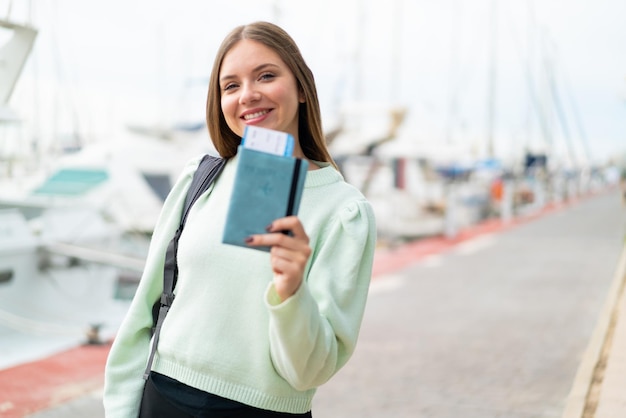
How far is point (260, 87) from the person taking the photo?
1.70 m

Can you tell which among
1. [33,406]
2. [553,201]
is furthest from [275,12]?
[553,201]

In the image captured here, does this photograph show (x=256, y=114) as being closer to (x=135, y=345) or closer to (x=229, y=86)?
(x=229, y=86)

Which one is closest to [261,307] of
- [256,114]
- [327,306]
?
[327,306]

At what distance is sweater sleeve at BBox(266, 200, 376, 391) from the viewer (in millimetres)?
1446

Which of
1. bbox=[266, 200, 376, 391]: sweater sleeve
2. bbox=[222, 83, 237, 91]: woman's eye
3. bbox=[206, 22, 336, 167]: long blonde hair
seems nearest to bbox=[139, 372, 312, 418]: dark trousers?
bbox=[266, 200, 376, 391]: sweater sleeve

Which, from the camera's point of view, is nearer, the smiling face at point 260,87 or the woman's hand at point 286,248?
the woman's hand at point 286,248

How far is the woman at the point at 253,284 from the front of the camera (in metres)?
1.59

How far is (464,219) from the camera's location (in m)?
28.0

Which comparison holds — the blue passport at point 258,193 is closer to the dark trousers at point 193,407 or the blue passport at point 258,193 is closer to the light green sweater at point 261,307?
the light green sweater at point 261,307

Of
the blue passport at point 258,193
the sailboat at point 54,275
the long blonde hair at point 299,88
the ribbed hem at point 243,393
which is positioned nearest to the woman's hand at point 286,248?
the blue passport at point 258,193

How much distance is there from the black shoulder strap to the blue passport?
1.48 ft

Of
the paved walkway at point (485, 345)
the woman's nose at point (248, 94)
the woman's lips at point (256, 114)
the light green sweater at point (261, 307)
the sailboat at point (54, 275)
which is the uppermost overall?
the woman's nose at point (248, 94)

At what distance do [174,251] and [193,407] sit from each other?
358 mm

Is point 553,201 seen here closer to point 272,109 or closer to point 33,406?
point 33,406
